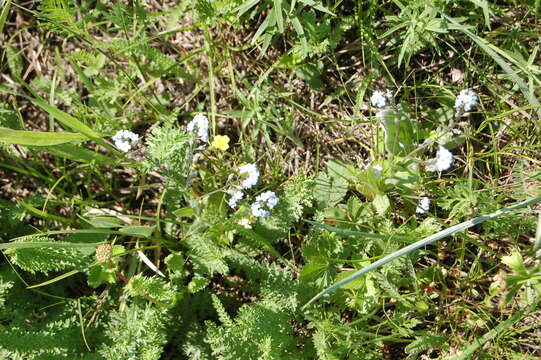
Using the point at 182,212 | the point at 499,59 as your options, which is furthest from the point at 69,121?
the point at 499,59

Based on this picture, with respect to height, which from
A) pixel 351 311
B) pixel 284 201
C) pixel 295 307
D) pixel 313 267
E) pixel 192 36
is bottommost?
pixel 351 311

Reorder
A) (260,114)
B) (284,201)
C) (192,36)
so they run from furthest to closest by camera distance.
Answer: (192,36) < (260,114) < (284,201)

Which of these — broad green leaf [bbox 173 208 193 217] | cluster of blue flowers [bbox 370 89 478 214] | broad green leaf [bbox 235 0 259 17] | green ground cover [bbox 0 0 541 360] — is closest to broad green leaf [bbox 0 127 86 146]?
green ground cover [bbox 0 0 541 360]

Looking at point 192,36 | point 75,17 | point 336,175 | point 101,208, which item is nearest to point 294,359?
point 336,175

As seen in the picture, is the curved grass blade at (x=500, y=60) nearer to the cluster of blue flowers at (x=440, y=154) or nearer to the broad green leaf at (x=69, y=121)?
the cluster of blue flowers at (x=440, y=154)

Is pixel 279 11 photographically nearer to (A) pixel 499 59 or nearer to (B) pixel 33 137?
(A) pixel 499 59

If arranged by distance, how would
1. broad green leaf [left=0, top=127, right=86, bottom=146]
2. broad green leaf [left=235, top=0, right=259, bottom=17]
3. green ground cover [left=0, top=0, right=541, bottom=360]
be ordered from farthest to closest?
broad green leaf [left=235, top=0, right=259, bottom=17] → green ground cover [left=0, top=0, right=541, bottom=360] → broad green leaf [left=0, top=127, right=86, bottom=146]

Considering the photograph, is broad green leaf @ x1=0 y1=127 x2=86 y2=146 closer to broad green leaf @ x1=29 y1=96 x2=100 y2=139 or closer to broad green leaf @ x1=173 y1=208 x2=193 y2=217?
broad green leaf @ x1=29 y1=96 x2=100 y2=139

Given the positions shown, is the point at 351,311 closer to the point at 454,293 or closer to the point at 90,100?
the point at 454,293

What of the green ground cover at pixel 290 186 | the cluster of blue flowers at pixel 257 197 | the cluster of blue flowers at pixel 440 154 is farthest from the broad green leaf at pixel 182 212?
the cluster of blue flowers at pixel 440 154
